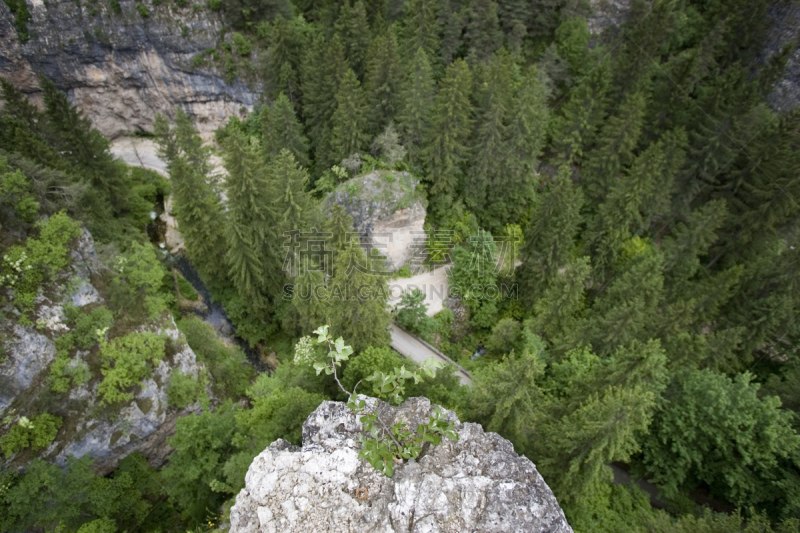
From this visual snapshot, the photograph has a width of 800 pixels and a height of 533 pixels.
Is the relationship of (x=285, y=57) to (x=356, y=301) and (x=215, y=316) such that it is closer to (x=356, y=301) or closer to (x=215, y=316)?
(x=215, y=316)

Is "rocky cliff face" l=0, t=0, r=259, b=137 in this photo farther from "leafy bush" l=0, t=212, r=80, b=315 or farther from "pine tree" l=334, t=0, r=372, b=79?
"leafy bush" l=0, t=212, r=80, b=315

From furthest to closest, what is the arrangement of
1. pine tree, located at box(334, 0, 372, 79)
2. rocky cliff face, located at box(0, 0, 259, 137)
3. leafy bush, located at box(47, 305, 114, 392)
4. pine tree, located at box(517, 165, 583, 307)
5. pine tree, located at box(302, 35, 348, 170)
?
rocky cliff face, located at box(0, 0, 259, 137), pine tree, located at box(334, 0, 372, 79), pine tree, located at box(302, 35, 348, 170), pine tree, located at box(517, 165, 583, 307), leafy bush, located at box(47, 305, 114, 392)

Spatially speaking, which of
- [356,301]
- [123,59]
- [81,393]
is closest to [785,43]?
[356,301]

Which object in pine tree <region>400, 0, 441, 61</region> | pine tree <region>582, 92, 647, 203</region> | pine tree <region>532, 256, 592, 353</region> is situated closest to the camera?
pine tree <region>532, 256, 592, 353</region>

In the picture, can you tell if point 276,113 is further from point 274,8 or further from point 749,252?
point 749,252

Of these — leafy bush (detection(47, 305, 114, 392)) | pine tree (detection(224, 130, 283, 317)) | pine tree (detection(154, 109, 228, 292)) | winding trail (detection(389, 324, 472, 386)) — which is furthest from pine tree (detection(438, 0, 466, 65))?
leafy bush (detection(47, 305, 114, 392))

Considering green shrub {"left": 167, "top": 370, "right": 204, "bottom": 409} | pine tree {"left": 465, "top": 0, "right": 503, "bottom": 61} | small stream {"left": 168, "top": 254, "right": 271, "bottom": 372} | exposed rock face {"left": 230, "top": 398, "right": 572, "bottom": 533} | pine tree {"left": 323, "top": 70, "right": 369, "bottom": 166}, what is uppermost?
pine tree {"left": 465, "top": 0, "right": 503, "bottom": 61}

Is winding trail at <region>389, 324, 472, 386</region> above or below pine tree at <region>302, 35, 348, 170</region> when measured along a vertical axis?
below
